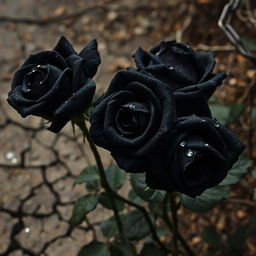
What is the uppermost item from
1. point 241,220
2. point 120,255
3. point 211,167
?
point 211,167

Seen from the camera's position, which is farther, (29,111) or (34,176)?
(34,176)

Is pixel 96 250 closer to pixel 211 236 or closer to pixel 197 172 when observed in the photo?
pixel 211 236

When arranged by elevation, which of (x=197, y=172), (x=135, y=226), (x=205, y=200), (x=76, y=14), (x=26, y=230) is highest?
(x=197, y=172)

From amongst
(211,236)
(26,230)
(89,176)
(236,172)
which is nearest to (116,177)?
(89,176)

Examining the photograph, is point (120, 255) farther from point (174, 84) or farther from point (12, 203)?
point (12, 203)

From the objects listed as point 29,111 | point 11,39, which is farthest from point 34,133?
point 29,111
